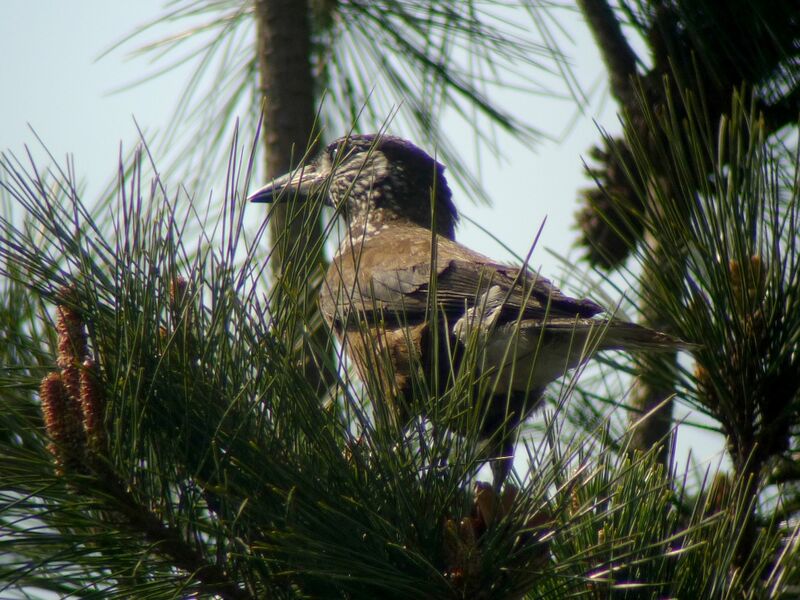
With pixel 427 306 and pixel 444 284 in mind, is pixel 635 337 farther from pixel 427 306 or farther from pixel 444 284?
pixel 444 284

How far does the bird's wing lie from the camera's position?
2.98m

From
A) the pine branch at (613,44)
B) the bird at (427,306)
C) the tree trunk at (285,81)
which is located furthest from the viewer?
the tree trunk at (285,81)

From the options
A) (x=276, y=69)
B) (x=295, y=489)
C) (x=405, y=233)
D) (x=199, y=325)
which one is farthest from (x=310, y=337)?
(x=405, y=233)

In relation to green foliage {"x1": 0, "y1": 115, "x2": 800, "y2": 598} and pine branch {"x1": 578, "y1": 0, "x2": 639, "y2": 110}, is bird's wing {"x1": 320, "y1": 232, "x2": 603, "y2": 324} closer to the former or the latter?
pine branch {"x1": 578, "y1": 0, "x2": 639, "y2": 110}

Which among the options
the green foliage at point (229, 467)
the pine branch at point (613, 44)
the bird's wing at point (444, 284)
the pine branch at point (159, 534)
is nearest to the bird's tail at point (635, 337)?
the bird's wing at point (444, 284)

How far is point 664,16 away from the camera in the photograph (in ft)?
10.6

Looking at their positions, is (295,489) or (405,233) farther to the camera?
(405,233)

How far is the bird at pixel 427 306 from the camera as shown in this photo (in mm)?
1837

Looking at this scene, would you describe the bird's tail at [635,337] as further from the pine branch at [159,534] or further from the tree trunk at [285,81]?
the tree trunk at [285,81]

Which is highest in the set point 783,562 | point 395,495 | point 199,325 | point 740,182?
point 740,182

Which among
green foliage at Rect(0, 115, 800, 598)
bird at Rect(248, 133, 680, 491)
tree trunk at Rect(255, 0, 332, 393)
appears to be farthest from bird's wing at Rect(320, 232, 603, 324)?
green foliage at Rect(0, 115, 800, 598)

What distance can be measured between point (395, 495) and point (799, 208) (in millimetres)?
1102

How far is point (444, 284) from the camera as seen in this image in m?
3.25

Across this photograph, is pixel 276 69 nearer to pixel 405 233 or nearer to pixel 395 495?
pixel 405 233
